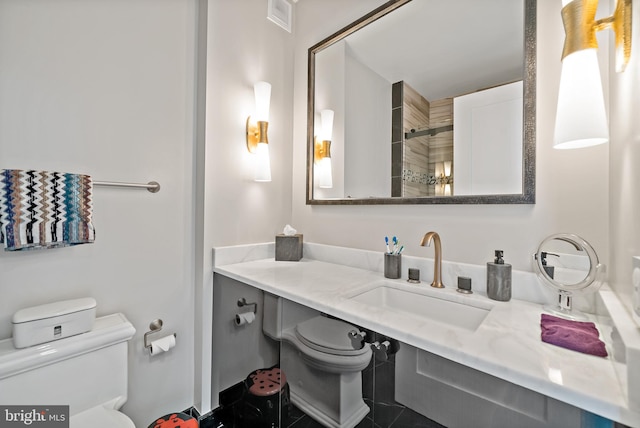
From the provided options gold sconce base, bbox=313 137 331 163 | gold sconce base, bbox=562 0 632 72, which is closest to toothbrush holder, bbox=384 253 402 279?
gold sconce base, bbox=313 137 331 163

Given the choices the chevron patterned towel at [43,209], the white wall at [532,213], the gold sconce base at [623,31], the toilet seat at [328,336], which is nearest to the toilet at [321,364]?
the toilet seat at [328,336]

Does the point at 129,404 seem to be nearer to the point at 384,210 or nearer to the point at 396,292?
the point at 396,292

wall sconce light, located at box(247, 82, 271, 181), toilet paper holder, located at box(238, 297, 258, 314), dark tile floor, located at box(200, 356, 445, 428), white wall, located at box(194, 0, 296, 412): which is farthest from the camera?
wall sconce light, located at box(247, 82, 271, 181)

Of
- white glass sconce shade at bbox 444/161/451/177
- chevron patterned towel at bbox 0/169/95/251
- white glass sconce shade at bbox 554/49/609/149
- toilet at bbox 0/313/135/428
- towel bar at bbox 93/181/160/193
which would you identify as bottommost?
toilet at bbox 0/313/135/428

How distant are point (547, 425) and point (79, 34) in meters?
1.90

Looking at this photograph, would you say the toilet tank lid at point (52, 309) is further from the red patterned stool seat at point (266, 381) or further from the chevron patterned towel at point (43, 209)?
the red patterned stool seat at point (266, 381)

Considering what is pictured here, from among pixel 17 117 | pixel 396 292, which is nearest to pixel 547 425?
pixel 396 292

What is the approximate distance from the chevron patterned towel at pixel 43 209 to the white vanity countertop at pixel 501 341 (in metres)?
0.68

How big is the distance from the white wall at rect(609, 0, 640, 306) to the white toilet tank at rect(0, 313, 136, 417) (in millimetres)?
1604

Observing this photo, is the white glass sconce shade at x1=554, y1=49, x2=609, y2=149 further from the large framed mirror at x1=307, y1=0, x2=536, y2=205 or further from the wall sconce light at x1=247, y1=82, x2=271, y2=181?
the wall sconce light at x1=247, y1=82, x2=271, y2=181

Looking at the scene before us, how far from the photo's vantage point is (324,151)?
5.32ft

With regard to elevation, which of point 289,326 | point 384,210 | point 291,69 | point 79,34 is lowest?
point 289,326

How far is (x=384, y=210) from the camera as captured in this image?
135 centimetres

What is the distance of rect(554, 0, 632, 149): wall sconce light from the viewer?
66 cm
